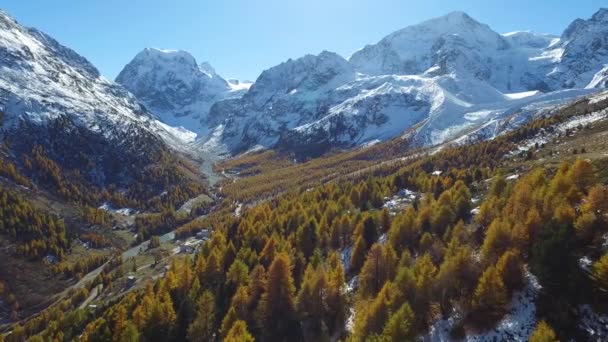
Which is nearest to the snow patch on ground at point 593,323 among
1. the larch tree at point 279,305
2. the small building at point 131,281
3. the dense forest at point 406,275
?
the dense forest at point 406,275

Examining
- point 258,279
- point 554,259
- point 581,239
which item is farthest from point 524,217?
point 258,279

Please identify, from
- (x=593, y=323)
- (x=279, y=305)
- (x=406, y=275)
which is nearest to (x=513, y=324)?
(x=593, y=323)

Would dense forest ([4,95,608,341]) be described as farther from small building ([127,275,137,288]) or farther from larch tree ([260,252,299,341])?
small building ([127,275,137,288])

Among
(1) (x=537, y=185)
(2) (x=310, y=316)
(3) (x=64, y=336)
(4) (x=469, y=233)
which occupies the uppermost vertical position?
(1) (x=537, y=185)

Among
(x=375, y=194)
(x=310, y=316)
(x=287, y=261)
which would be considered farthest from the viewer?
(x=375, y=194)

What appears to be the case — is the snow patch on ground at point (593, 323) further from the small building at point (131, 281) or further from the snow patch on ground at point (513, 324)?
the small building at point (131, 281)

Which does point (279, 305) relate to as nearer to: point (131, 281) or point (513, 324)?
point (513, 324)

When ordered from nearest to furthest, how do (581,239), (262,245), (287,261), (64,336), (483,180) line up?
(581,239) < (287,261) < (64,336) < (262,245) < (483,180)

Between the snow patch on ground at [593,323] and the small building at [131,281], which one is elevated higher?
the snow patch on ground at [593,323]

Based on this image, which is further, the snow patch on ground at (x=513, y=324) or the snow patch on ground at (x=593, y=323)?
the snow patch on ground at (x=513, y=324)

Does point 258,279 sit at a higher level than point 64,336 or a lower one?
higher

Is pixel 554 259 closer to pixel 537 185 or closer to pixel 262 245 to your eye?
pixel 537 185
